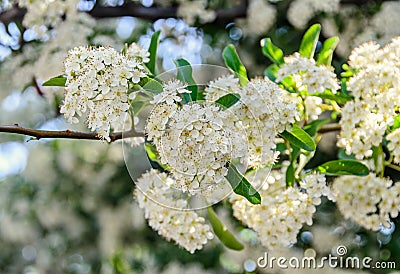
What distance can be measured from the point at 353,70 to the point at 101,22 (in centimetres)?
105

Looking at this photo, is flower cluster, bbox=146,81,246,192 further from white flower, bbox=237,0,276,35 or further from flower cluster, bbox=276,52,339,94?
white flower, bbox=237,0,276,35

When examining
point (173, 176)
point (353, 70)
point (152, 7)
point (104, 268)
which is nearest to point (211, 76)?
point (173, 176)

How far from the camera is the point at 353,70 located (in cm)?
112

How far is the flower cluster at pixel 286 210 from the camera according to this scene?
1.05 m

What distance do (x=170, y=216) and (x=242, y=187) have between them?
0.67ft

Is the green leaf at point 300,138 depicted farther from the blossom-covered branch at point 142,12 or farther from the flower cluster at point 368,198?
the blossom-covered branch at point 142,12

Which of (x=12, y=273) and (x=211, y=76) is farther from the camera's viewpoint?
(x=12, y=273)

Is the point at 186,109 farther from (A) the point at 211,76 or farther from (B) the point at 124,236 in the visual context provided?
(B) the point at 124,236

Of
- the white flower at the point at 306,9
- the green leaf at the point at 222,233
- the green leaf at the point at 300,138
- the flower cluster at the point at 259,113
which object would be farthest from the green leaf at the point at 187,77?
the white flower at the point at 306,9

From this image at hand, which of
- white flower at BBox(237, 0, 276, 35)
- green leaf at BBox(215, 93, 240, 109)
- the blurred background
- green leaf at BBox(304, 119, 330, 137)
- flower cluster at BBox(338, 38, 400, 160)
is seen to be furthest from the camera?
white flower at BBox(237, 0, 276, 35)

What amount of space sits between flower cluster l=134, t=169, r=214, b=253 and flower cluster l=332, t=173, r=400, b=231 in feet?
0.76

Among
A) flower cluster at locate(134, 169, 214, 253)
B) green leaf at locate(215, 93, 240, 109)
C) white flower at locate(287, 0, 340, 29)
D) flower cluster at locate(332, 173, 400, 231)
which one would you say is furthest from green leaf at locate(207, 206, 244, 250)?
white flower at locate(287, 0, 340, 29)

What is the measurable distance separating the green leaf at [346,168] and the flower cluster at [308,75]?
0.12 meters

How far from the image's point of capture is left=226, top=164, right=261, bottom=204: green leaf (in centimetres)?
88
